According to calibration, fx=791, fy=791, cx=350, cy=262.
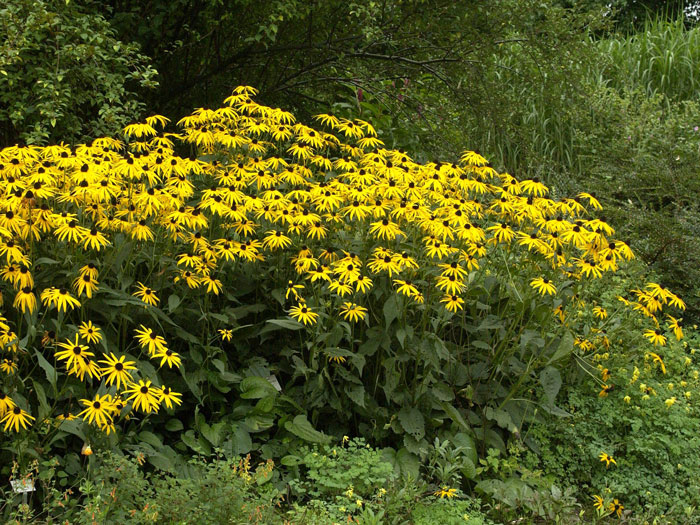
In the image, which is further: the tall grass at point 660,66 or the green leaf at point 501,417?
the tall grass at point 660,66

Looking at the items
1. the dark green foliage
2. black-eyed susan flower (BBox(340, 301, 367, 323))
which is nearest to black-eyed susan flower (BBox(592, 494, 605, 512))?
black-eyed susan flower (BBox(340, 301, 367, 323))

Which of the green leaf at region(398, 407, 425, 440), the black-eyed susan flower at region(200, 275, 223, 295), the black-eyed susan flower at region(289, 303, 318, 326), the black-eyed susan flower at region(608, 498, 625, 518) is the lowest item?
the black-eyed susan flower at region(608, 498, 625, 518)

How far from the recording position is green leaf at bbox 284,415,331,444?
293 cm

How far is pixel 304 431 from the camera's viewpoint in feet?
9.69

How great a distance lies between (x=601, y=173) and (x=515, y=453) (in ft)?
11.0

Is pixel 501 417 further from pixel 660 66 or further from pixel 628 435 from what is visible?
pixel 660 66

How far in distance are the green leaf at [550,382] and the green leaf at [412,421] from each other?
49 cm

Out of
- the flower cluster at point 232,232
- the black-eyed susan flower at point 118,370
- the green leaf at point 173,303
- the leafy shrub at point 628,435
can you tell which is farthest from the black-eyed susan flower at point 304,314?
the leafy shrub at point 628,435

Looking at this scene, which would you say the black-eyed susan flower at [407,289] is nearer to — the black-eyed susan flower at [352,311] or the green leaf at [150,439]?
the black-eyed susan flower at [352,311]

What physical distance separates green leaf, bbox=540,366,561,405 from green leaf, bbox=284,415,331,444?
0.86 meters

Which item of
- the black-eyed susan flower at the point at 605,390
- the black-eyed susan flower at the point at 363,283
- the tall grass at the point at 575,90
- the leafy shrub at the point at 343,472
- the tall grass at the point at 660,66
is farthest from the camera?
the tall grass at the point at 660,66

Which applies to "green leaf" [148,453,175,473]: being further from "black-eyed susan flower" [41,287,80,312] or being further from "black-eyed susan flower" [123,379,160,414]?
"black-eyed susan flower" [41,287,80,312]

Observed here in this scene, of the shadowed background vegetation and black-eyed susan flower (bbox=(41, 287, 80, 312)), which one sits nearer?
black-eyed susan flower (bbox=(41, 287, 80, 312))

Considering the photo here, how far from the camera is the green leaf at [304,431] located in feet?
9.61
